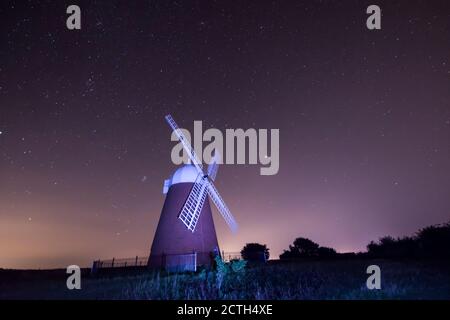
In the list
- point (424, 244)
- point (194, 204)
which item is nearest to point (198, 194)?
point (194, 204)

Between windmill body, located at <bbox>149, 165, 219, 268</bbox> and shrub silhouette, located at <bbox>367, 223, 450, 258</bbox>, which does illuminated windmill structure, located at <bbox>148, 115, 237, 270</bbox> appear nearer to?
windmill body, located at <bbox>149, 165, 219, 268</bbox>

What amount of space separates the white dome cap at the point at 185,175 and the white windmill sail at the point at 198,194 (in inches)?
12.1

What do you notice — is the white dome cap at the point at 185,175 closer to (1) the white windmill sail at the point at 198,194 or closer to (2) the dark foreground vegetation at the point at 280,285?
(1) the white windmill sail at the point at 198,194

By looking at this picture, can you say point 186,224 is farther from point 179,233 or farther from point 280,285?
point 280,285

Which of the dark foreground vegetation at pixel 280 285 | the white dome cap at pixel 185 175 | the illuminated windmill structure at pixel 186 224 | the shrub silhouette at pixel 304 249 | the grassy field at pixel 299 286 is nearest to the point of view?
the grassy field at pixel 299 286

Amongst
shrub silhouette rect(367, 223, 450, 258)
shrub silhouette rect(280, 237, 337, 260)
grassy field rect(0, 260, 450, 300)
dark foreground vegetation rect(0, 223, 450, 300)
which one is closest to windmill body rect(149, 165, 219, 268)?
dark foreground vegetation rect(0, 223, 450, 300)

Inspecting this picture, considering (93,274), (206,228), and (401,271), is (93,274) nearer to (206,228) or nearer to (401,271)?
(206,228)

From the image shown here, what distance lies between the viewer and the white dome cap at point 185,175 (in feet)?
72.2

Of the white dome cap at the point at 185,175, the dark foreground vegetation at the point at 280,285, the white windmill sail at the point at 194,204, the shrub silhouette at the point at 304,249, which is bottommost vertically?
the shrub silhouette at the point at 304,249

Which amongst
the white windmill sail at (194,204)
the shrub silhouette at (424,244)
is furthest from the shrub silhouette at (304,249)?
the white windmill sail at (194,204)

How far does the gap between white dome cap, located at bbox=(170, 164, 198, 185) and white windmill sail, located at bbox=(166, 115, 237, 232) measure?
0.31m

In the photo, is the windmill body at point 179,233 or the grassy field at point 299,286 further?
the windmill body at point 179,233

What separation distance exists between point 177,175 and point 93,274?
26.9 feet
